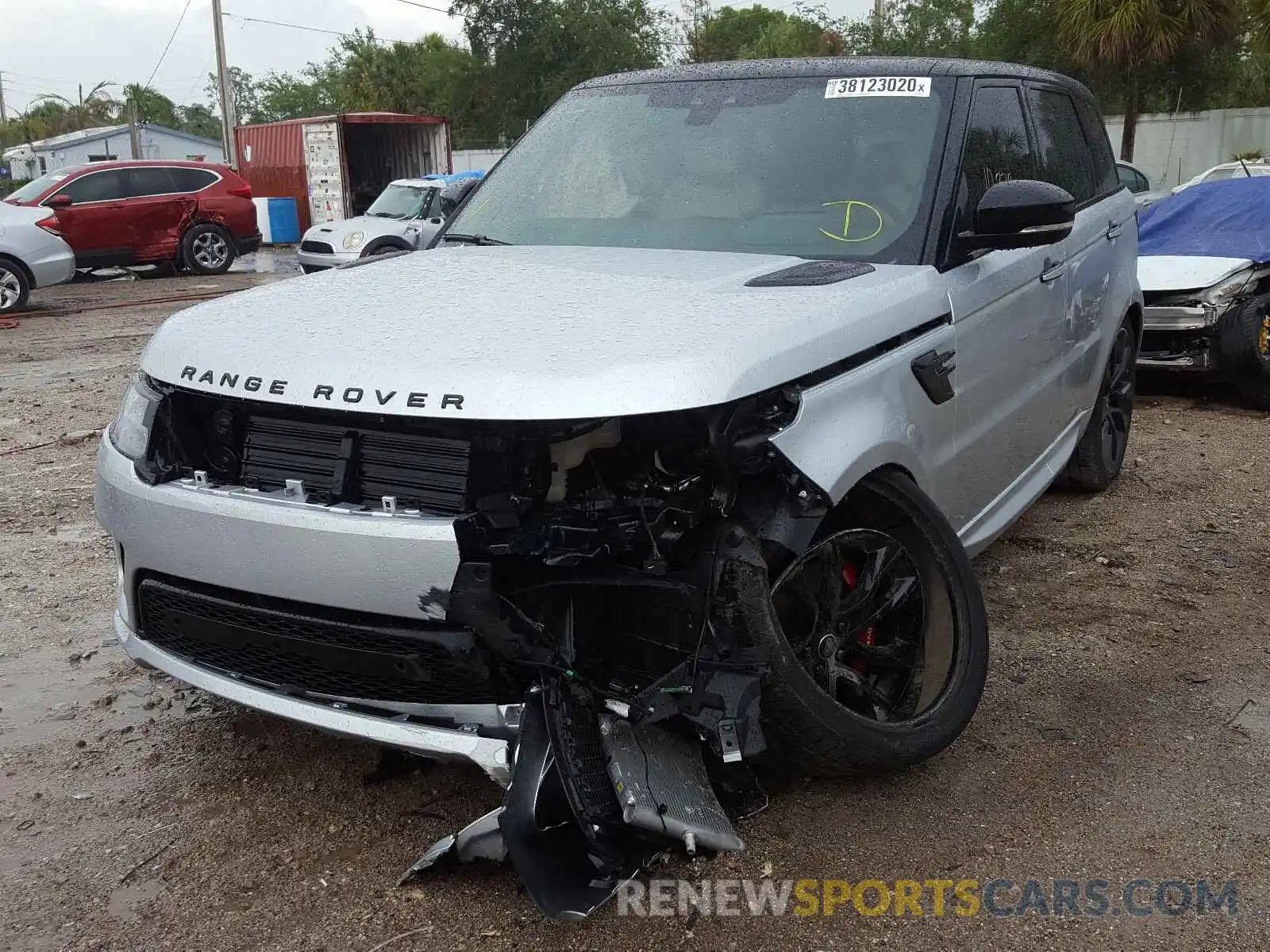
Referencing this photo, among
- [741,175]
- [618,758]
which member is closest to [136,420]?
[618,758]

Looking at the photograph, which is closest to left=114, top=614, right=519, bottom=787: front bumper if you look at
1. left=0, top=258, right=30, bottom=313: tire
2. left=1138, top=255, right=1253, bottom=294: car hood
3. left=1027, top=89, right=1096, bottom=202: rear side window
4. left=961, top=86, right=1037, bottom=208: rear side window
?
left=961, top=86, right=1037, bottom=208: rear side window

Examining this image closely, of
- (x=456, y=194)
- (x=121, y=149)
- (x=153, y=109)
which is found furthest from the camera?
(x=153, y=109)

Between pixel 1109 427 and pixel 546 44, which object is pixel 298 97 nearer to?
pixel 546 44

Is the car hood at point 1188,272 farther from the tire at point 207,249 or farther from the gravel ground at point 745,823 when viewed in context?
the tire at point 207,249

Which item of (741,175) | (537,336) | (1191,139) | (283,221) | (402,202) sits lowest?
(283,221)

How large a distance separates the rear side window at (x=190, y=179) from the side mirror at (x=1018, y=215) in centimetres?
1803

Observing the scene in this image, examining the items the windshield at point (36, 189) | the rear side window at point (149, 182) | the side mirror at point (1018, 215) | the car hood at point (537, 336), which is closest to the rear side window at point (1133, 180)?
the side mirror at point (1018, 215)

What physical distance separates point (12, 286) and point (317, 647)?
14.1 m

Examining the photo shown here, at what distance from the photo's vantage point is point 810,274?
3166mm

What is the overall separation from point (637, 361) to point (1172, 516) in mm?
3924

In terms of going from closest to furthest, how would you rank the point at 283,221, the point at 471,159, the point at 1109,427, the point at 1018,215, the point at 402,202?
the point at 1018,215 < the point at 1109,427 < the point at 402,202 < the point at 283,221 < the point at 471,159

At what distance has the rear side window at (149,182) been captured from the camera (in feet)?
60.9

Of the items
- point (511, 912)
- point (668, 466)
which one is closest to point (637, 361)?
point (668, 466)

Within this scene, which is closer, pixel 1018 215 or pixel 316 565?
pixel 316 565
